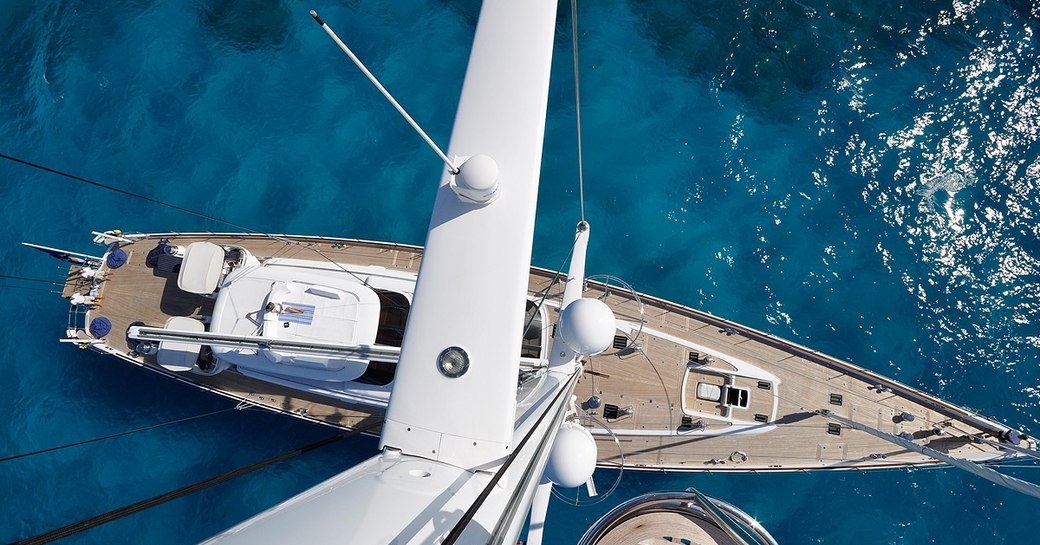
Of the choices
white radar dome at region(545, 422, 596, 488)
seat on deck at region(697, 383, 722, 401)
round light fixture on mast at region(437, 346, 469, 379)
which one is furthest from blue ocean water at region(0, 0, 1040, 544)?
round light fixture on mast at region(437, 346, 469, 379)

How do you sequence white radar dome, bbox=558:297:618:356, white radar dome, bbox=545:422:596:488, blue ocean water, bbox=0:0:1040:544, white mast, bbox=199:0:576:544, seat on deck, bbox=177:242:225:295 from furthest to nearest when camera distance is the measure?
blue ocean water, bbox=0:0:1040:544 → seat on deck, bbox=177:242:225:295 → white radar dome, bbox=545:422:596:488 → white radar dome, bbox=558:297:618:356 → white mast, bbox=199:0:576:544

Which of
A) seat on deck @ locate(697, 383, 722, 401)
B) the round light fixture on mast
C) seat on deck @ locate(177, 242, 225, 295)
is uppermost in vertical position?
seat on deck @ locate(177, 242, 225, 295)

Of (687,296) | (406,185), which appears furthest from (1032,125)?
A: (406,185)

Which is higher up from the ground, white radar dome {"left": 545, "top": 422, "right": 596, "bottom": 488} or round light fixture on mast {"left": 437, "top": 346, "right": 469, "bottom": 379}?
round light fixture on mast {"left": 437, "top": 346, "right": 469, "bottom": 379}

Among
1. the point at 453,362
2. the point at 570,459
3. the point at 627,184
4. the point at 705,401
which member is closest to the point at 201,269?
the point at 453,362

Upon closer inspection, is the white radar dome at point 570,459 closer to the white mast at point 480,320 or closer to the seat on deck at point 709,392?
the white mast at point 480,320

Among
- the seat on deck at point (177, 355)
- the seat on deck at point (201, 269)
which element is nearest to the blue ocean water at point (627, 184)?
the seat on deck at point (177, 355)

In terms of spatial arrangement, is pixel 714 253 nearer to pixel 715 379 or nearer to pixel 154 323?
pixel 715 379

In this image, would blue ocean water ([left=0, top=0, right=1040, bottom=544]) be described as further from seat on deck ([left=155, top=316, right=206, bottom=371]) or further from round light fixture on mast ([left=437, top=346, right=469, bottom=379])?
round light fixture on mast ([left=437, top=346, right=469, bottom=379])
